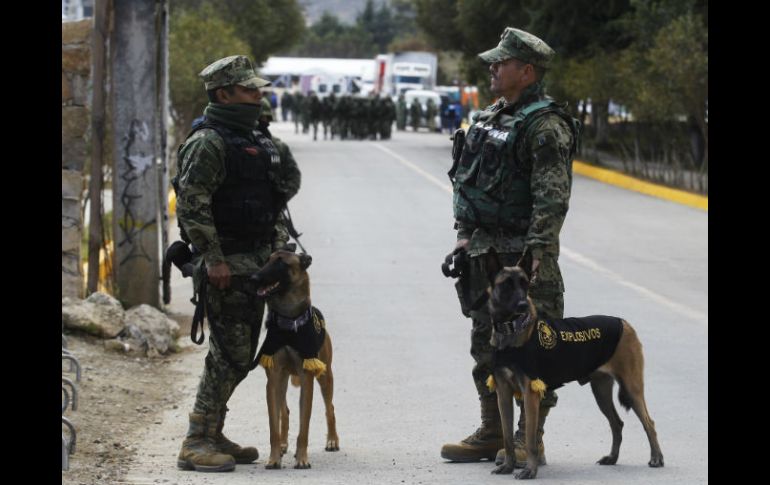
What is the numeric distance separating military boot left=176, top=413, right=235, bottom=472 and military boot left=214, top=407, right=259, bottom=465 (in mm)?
33

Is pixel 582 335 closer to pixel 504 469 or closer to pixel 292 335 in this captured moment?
pixel 504 469

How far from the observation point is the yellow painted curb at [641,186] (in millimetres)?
23219

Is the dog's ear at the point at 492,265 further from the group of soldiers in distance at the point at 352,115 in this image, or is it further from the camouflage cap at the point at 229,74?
the group of soldiers in distance at the point at 352,115

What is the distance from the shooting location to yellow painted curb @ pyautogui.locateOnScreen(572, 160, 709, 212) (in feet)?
76.2

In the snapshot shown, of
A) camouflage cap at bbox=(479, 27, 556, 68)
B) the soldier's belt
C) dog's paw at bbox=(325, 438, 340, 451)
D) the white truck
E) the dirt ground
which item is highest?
the white truck

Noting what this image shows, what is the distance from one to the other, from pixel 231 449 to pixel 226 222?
107 cm

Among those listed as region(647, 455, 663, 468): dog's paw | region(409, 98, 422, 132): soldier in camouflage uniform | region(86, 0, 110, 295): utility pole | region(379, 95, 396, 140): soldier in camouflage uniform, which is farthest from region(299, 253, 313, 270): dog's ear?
region(409, 98, 422, 132): soldier in camouflage uniform

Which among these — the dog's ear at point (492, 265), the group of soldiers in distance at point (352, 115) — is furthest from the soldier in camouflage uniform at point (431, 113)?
the dog's ear at point (492, 265)

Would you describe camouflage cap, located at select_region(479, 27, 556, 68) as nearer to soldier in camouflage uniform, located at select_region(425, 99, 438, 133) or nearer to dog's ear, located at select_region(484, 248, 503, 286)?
dog's ear, located at select_region(484, 248, 503, 286)

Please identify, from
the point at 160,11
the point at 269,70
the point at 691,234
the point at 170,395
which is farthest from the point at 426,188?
the point at 269,70

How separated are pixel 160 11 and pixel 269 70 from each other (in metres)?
73.5

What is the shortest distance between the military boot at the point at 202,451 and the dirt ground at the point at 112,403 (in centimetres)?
30

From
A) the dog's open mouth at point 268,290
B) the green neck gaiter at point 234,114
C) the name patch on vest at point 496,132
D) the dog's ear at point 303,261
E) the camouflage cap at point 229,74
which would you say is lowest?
the dog's open mouth at point 268,290
